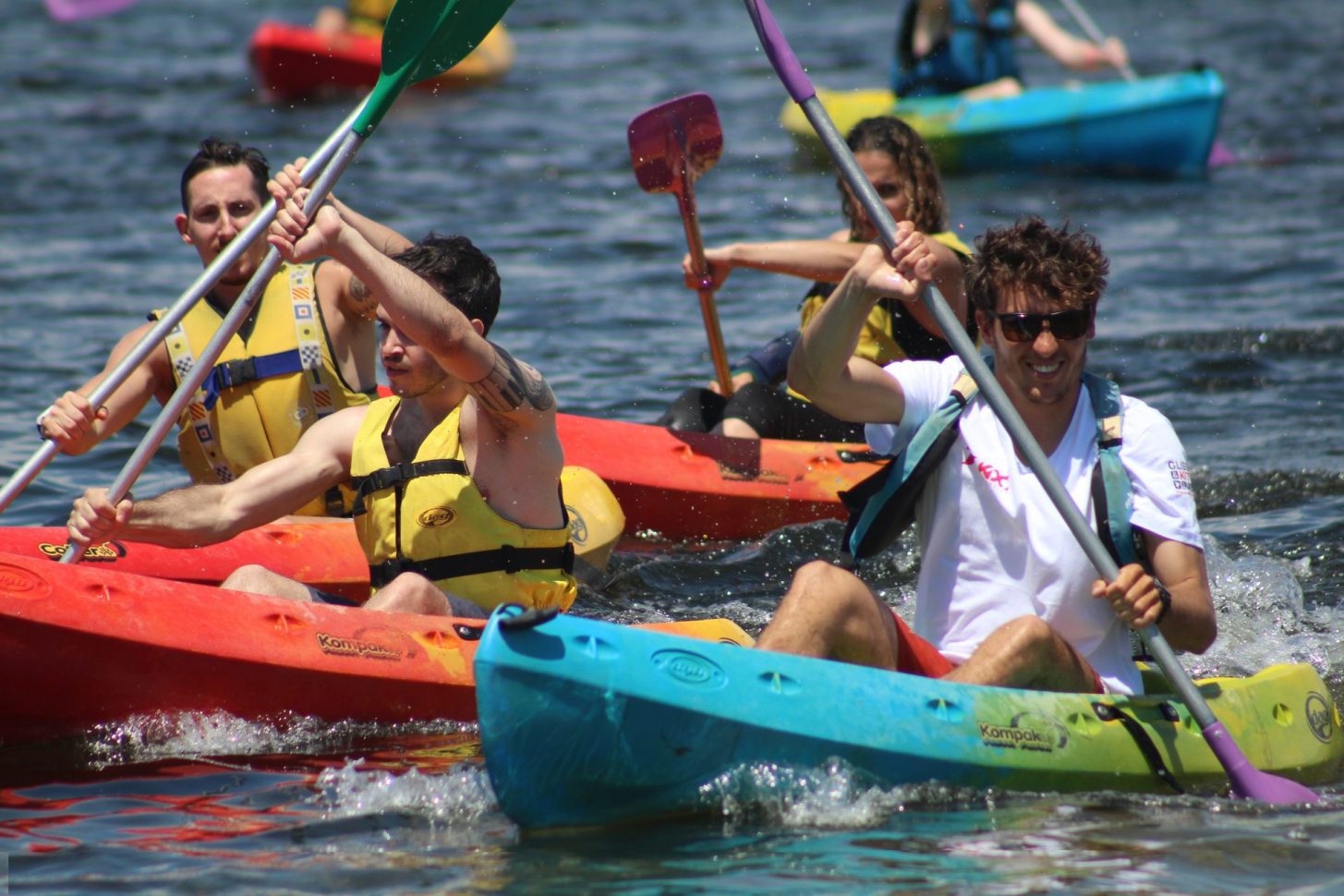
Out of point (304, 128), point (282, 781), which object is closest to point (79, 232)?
point (304, 128)

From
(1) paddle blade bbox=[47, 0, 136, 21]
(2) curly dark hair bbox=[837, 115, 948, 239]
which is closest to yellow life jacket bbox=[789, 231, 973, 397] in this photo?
(2) curly dark hair bbox=[837, 115, 948, 239]

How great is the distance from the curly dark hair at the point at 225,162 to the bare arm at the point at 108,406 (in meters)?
0.45

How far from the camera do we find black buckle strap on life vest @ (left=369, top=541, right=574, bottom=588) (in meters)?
4.14

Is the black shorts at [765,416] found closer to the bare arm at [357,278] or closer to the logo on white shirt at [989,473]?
the bare arm at [357,278]

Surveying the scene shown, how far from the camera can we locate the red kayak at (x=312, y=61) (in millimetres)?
15914

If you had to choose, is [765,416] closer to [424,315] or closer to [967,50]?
[424,315]

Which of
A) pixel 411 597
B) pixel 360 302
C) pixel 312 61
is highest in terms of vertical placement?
pixel 312 61

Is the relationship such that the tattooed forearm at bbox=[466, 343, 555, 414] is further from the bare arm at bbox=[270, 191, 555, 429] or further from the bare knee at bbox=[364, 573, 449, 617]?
the bare knee at bbox=[364, 573, 449, 617]

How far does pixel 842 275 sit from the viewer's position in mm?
5898

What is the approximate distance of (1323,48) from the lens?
17.4 metres

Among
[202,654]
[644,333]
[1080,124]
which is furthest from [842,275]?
[1080,124]

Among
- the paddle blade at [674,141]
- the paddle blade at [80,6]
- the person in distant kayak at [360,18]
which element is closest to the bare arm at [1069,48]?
the person in distant kayak at [360,18]

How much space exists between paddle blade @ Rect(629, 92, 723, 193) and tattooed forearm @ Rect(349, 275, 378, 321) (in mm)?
1324

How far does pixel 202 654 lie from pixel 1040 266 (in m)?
2.02
